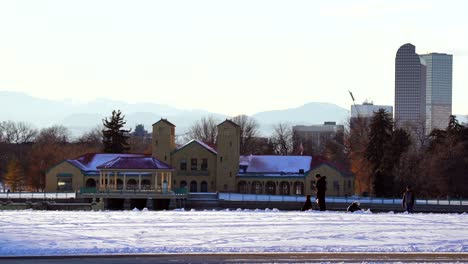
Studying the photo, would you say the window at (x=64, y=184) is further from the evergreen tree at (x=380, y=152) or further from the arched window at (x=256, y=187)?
the evergreen tree at (x=380, y=152)

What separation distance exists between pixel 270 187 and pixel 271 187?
12 centimetres

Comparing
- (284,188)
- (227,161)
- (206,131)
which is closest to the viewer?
(284,188)

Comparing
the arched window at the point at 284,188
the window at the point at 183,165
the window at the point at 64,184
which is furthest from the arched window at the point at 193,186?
the window at the point at 64,184

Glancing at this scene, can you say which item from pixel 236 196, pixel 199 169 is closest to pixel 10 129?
pixel 199 169

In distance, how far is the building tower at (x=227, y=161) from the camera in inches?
4222

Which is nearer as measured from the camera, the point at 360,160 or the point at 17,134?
the point at 360,160

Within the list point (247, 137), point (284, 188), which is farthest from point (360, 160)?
point (247, 137)

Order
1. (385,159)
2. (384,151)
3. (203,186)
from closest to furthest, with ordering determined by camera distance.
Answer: (385,159)
(384,151)
(203,186)

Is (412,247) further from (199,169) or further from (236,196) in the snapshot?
(199,169)

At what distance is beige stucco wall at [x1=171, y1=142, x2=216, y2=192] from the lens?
108625 mm

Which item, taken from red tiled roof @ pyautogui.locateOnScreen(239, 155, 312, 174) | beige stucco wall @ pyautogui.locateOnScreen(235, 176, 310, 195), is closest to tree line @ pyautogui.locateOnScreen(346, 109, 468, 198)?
red tiled roof @ pyautogui.locateOnScreen(239, 155, 312, 174)

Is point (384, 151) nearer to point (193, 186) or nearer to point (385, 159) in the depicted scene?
point (385, 159)

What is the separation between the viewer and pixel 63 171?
345ft

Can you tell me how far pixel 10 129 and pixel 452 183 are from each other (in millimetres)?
123325
